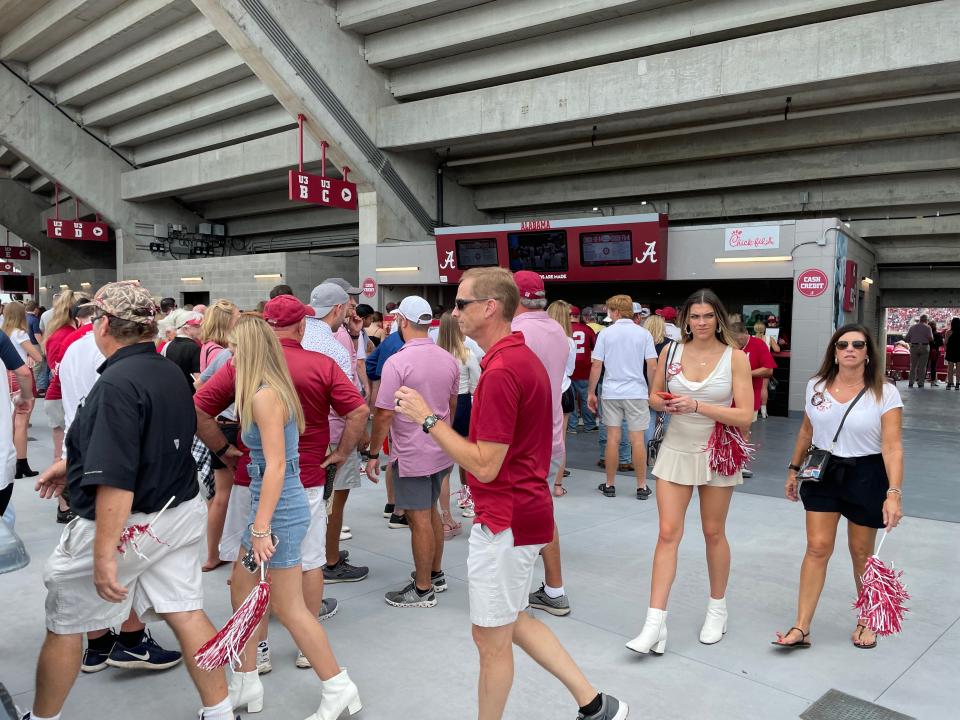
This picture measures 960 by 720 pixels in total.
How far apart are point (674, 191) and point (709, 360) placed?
12209 millimetres

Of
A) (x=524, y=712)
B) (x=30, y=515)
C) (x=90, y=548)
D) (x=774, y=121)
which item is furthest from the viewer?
(x=774, y=121)

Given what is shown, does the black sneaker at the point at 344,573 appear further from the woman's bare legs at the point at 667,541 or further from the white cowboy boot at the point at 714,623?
the white cowboy boot at the point at 714,623

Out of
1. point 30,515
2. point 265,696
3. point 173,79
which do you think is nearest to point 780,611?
point 265,696

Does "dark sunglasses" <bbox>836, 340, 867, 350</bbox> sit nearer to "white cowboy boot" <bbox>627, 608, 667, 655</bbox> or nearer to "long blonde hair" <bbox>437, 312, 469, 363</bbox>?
"white cowboy boot" <bbox>627, 608, 667, 655</bbox>

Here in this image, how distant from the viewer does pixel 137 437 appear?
91.4 inches

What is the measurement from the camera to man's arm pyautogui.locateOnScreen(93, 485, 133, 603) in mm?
2285

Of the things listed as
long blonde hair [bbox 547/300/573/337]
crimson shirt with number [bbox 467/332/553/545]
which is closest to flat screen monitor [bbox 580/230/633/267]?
long blonde hair [bbox 547/300/573/337]

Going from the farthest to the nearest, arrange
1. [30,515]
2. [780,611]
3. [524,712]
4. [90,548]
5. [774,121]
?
[774,121] → [30,515] → [780,611] → [524,712] → [90,548]

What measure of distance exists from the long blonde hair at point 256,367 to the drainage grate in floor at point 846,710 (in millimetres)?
2431

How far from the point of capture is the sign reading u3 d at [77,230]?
21281 mm

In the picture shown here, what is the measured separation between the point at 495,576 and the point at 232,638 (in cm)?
94

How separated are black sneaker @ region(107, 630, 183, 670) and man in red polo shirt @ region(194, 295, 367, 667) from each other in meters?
0.60

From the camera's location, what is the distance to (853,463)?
3369mm

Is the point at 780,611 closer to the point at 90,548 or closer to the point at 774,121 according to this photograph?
the point at 90,548
